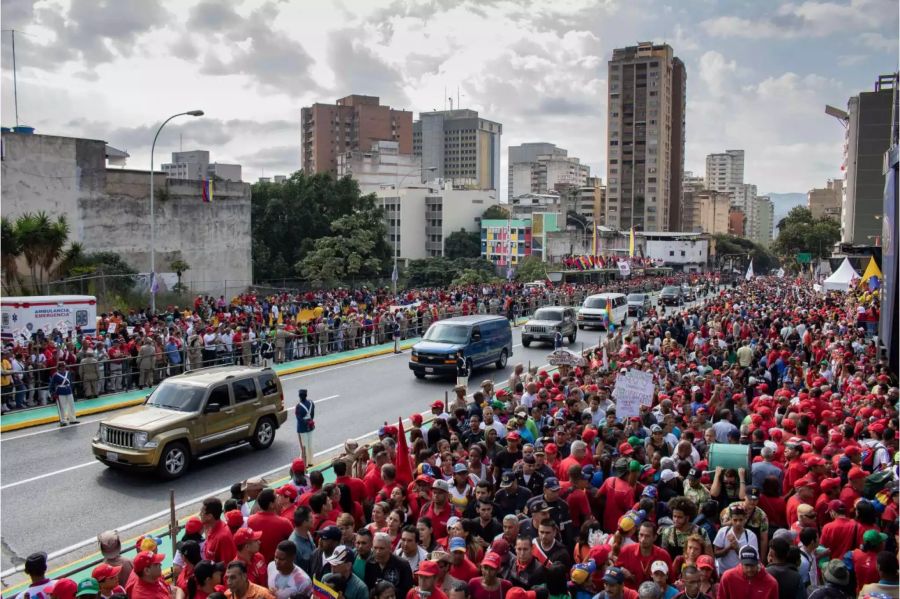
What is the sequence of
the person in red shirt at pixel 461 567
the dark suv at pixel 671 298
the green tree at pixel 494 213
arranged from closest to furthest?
the person in red shirt at pixel 461 567 → the dark suv at pixel 671 298 → the green tree at pixel 494 213

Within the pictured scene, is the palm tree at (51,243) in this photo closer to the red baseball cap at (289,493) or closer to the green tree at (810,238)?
the red baseball cap at (289,493)

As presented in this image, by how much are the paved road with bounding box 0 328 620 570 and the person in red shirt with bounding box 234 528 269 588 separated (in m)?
4.98

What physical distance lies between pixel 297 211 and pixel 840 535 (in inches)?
2533

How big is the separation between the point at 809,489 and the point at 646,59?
522ft

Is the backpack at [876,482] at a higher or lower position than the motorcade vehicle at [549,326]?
higher

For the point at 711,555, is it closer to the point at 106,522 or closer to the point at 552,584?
the point at 552,584

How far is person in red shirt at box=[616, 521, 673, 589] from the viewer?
6480mm

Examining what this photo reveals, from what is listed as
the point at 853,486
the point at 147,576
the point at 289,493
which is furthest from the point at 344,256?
the point at 147,576

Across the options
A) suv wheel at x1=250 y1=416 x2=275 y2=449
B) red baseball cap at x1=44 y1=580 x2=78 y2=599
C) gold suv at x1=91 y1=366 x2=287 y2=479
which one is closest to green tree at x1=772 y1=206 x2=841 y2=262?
suv wheel at x1=250 y1=416 x2=275 y2=449

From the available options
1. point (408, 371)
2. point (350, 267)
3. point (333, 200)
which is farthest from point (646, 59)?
point (408, 371)

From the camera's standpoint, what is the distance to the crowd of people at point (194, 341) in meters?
19.3

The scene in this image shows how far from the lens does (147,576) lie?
611cm

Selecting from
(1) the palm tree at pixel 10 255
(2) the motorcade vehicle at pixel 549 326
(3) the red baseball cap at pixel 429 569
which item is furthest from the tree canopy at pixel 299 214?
(3) the red baseball cap at pixel 429 569

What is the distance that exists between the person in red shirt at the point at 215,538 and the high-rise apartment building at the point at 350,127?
163 metres
